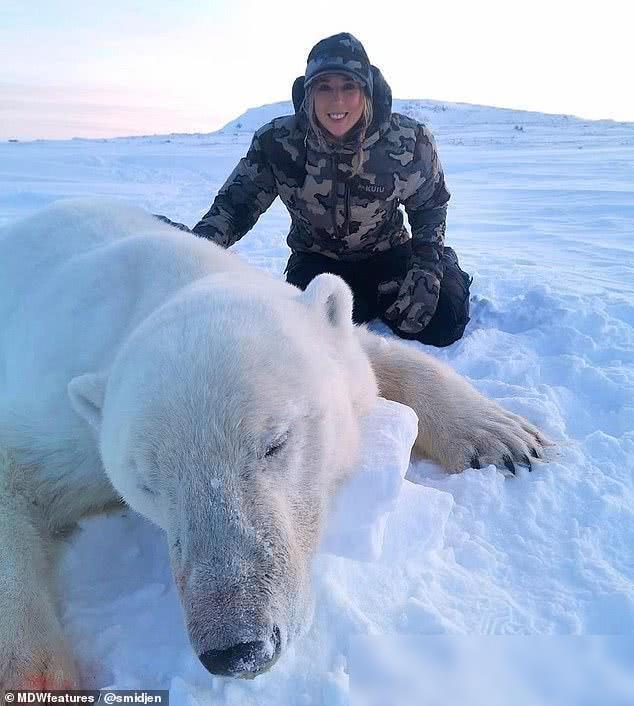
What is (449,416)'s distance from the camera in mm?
2379

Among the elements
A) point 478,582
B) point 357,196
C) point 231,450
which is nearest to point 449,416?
point 478,582

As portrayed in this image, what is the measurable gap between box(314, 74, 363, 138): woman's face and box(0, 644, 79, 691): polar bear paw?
285cm

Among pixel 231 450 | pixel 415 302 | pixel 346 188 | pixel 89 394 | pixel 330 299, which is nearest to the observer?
pixel 231 450

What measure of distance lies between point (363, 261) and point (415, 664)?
2.95m

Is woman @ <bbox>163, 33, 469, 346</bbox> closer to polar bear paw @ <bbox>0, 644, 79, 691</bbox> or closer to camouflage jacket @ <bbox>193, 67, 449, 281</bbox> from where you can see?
camouflage jacket @ <bbox>193, 67, 449, 281</bbox>

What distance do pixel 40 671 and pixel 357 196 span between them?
2.87 meters

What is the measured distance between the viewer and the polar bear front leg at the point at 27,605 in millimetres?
1452

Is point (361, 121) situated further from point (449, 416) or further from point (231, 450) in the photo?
point (231, 450)

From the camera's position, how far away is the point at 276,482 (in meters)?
1.37

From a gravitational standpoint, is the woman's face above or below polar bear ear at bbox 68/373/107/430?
above

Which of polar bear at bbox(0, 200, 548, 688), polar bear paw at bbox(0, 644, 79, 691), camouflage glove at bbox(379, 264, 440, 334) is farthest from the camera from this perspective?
camouflage glove at bbox(379, 264, 440, 334)

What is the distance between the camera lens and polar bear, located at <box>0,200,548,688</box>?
1.23 metres

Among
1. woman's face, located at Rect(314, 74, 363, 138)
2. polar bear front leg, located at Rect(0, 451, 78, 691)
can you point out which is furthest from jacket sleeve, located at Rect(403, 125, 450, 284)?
polar bear front leg, located at Rect(0, 451, 78, 691)

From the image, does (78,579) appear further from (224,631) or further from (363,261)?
(363,261)
